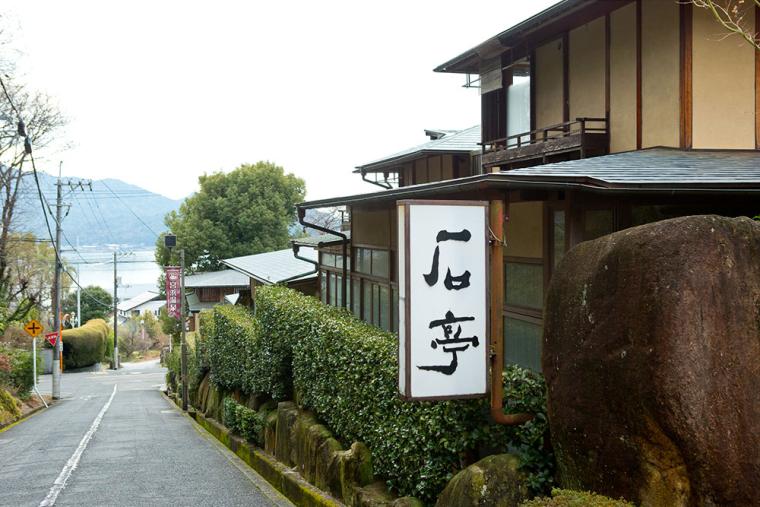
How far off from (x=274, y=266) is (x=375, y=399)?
19.8 meters

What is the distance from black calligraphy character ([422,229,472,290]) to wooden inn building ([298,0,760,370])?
1.00ft

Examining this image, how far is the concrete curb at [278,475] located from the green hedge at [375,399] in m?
0.97

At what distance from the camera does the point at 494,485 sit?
22.4 ft

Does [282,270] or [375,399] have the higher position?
[282,270]

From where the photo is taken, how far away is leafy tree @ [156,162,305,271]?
52.8m

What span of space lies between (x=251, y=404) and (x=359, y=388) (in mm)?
8954

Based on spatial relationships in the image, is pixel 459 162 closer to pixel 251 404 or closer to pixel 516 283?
pixel 251 404

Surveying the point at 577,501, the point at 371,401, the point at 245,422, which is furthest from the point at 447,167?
the point at 577,501

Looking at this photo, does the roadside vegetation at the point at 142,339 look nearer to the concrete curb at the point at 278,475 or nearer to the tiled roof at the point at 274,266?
the tiled roof at the point at 274,266

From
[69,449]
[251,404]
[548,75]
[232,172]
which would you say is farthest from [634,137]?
[232,172]

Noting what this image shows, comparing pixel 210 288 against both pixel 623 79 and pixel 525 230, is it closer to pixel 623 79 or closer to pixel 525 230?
pixel 623 79

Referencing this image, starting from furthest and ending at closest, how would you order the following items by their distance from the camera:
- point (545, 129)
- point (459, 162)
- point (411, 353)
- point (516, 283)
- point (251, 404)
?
point (459, 162) → point (251, 404) → point (545, 129) → point (516, 283) → point (411, 353)

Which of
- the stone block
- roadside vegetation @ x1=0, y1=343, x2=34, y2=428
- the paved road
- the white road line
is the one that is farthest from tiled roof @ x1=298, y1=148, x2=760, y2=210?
roadside vegetation @ x1=0, y1=343, x2=34, y2=428

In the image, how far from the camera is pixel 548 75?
612 inches
